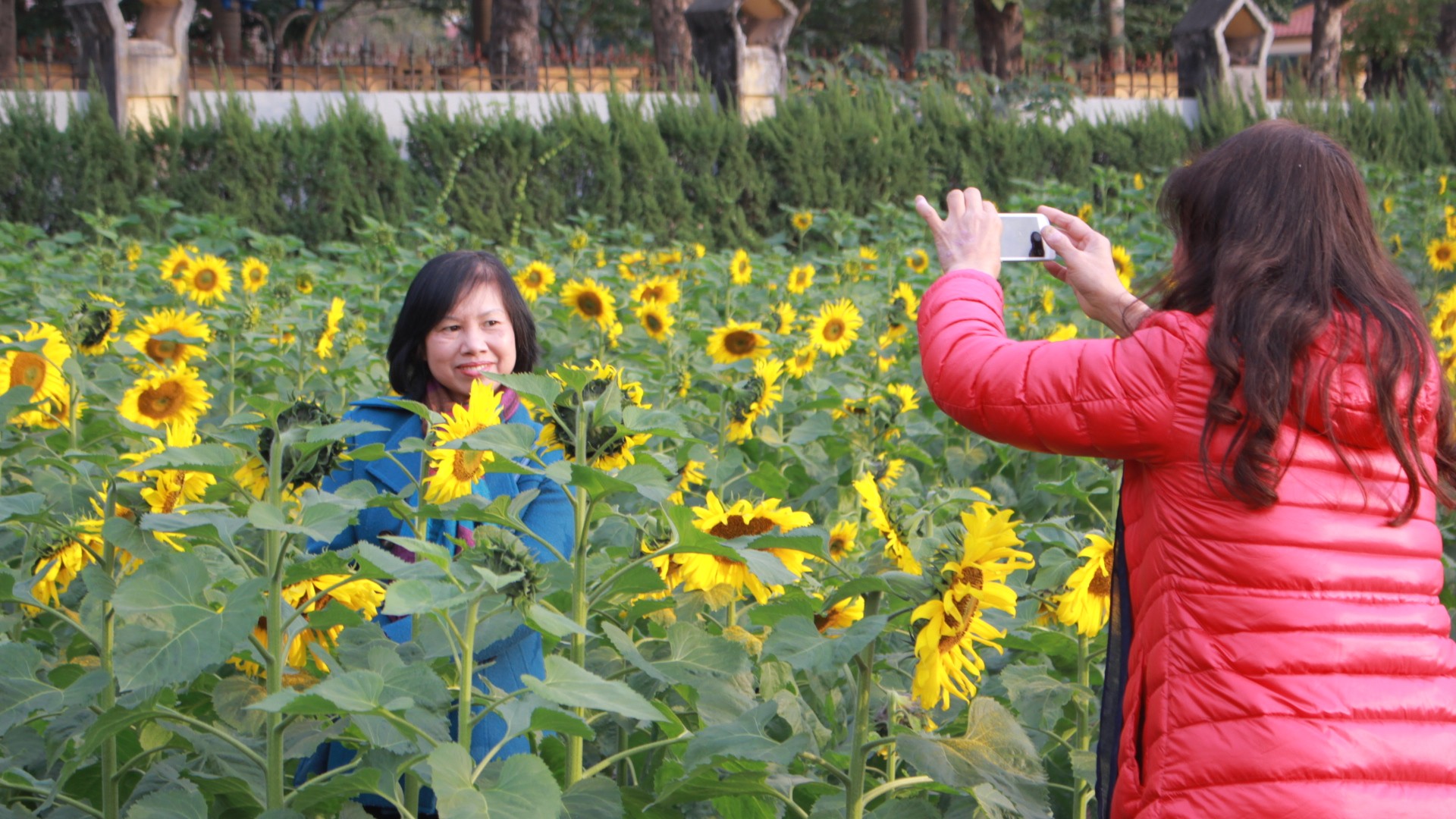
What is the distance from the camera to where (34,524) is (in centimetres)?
212

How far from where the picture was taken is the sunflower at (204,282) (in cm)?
528

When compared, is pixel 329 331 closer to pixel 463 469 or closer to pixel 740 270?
pixel 463 469

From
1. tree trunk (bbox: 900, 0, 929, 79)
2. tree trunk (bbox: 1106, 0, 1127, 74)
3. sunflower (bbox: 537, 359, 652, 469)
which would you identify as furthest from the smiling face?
tree trunk (bbox: 1106, 0, 1127, 74)

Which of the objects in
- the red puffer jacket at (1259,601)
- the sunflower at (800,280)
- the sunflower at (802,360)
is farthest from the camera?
the sunflower at (800,280)

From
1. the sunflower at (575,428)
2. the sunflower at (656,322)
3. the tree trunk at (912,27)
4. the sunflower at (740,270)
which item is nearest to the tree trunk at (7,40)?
the tree trunk at (912,27)

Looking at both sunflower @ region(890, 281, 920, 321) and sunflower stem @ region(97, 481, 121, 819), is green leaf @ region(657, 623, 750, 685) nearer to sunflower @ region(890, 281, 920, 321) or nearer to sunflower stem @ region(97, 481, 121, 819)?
sunflower stem @ region(97, 481, 121, 819)

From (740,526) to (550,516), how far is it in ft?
0.97

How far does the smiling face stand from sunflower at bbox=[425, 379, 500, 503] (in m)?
0.48

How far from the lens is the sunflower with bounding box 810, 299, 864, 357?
465 centimetres

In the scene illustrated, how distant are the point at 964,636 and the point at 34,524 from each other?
4.43 ft

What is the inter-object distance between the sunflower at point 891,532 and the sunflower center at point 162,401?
5.21ft

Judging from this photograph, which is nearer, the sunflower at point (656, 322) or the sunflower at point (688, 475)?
the sunflower at point (688, 475)

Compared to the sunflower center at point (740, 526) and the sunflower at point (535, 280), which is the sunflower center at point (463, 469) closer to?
the sunflower center at point (740, 526)

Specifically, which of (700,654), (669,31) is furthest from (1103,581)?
(669,31)
